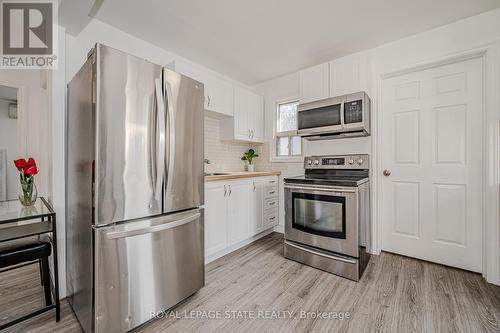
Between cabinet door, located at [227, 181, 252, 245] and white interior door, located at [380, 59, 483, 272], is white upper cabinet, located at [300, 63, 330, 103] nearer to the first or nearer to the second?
white interior door, located at [380, 59, 483, 272]

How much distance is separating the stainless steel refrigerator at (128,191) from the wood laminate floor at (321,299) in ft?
0.71

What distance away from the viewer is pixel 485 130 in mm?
2068

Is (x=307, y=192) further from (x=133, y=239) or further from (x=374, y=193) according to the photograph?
(x=133, y=239)

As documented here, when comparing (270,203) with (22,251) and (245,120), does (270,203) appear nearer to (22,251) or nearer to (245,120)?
(245,120)

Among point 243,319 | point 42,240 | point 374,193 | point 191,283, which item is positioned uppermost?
point 374,193

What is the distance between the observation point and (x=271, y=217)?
10.9 feet

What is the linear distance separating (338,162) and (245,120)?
1501 millimetres

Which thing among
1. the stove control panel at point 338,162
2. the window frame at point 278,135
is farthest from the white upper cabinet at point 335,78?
the stove control panel at point 338,162

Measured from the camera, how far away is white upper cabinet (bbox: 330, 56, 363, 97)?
2695 mm

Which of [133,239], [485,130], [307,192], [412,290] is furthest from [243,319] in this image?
[485,130]

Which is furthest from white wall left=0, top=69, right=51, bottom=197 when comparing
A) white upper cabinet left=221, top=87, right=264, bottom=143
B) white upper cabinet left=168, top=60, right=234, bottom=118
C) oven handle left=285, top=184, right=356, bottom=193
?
oven handle left=285, top=184, right=356, bottom=193

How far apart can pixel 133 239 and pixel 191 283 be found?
660mm

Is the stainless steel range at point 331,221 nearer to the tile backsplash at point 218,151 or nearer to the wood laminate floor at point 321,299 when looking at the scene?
the wood laminate floor at point 321,299

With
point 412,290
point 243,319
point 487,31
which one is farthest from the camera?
point 487,31
